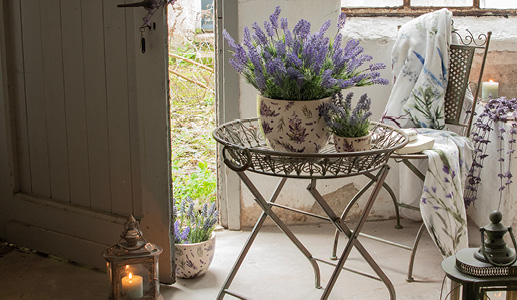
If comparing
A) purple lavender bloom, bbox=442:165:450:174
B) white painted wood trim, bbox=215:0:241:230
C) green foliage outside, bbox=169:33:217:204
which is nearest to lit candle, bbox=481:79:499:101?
purple lavender bloom, bbox=442:165:450:174

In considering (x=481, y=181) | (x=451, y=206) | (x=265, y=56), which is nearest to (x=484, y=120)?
(x=481, y=181)

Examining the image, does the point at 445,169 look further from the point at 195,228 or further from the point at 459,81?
the point at 195,228

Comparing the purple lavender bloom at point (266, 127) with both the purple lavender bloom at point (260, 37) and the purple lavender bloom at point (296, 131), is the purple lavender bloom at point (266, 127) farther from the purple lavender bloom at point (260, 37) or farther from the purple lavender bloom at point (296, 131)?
the purple lavender bloom at point (260, 37)

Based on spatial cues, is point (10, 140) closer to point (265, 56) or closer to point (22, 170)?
point (22, 170)

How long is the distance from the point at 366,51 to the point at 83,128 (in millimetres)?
1571

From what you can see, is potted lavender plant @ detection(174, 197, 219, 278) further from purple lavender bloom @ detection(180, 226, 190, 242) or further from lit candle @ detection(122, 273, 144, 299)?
lit candle @ detection(122, 273, 144, 299)

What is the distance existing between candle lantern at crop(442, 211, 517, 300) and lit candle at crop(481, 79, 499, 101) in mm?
2210

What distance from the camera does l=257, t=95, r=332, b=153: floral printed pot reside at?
2.28 metres

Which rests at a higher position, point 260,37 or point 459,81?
point 260,37

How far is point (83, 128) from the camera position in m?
3.10

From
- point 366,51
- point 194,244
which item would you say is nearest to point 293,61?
point 194,244

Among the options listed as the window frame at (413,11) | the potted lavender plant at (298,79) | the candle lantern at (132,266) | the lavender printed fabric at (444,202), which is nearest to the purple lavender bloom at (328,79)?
the potted lavender plant at (298,79)

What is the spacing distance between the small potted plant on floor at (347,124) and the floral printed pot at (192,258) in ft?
3.28

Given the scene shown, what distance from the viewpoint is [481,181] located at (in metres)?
3.59
